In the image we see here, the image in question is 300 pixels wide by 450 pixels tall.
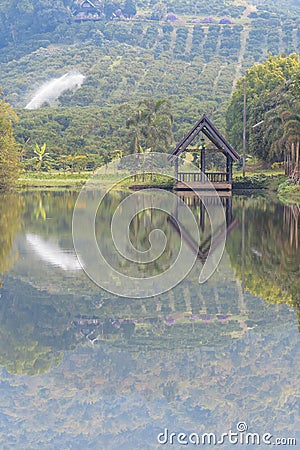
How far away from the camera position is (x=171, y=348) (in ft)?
33.6

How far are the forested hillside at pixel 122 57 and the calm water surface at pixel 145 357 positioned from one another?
57.1 meters

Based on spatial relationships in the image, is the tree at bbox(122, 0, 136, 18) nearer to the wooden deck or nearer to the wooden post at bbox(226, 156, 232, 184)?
the wooden deck

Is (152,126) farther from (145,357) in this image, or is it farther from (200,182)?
(145,357)

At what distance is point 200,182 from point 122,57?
10657 centimetres

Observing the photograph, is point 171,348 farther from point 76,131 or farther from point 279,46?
point 279,46

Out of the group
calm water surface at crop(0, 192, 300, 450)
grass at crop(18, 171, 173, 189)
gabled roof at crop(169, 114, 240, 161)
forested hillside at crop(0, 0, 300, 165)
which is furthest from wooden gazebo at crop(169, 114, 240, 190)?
calm water surface at crop(0, 192, 300, 450)

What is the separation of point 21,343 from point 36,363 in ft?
2.79

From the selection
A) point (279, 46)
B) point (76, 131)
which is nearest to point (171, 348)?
point (76, 131)

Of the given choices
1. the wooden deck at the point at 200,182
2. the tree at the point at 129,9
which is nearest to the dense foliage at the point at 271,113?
the wooden deck at the point at 200,182

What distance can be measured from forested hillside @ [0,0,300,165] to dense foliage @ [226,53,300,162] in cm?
1045

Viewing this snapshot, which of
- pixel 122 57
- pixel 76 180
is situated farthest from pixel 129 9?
pixel 76 180

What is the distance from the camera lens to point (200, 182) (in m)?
47.8

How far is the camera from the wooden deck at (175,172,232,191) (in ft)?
152

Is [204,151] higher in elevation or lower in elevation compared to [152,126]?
lower
